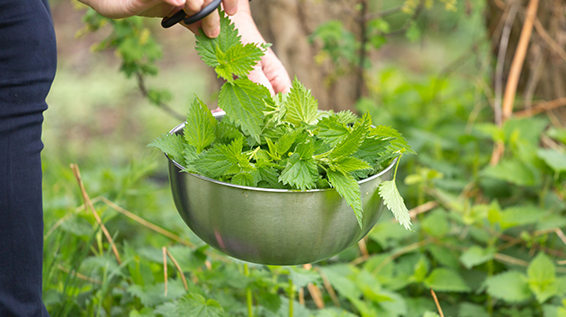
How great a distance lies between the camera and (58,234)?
112cm

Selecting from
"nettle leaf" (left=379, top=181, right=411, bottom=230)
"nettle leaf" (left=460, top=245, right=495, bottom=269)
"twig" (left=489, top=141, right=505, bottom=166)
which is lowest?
"nettle leaf" (left=460, top=245, right=495, bottom=269)

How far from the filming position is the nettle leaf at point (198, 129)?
2.24 feet

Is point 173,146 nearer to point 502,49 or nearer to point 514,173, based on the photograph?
point 514,173

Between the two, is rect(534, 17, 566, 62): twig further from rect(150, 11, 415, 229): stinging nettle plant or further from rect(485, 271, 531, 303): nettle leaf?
rect(150, 11, 415, 229): stinging nettle plant

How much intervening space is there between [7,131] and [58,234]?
1.76 ft

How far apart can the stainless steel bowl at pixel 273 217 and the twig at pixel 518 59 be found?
4.31ft

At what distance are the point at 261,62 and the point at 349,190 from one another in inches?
13.9

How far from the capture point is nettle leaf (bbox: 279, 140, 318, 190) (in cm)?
61

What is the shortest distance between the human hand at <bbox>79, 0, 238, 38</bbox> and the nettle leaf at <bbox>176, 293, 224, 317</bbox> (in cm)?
50

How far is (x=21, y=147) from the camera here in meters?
0.68

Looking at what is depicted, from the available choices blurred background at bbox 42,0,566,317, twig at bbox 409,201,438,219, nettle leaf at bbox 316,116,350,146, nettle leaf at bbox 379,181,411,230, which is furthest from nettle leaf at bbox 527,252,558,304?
nettle leaf at bbox 316,116,350,146

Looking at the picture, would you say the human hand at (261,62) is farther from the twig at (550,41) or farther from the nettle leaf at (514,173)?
the twig at (550,41)

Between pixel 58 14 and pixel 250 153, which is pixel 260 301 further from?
pixel 58 14

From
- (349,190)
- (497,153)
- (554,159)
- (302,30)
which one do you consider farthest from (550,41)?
(349,190)
